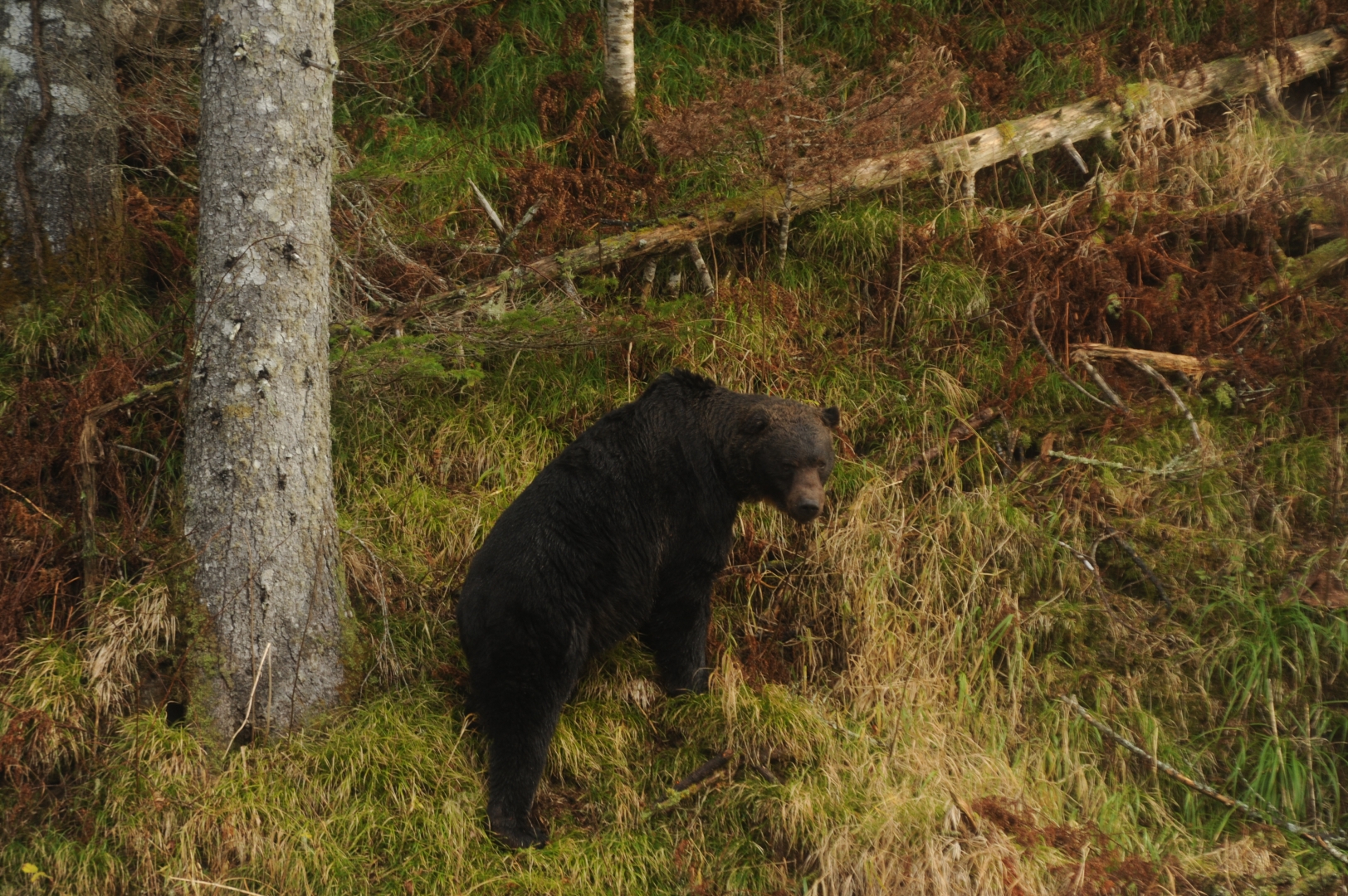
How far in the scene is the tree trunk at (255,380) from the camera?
4.24 meters

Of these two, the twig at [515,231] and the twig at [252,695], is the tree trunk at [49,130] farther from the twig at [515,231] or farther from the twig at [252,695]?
the twig at [252,695]

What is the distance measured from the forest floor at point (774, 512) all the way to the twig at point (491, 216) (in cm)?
15

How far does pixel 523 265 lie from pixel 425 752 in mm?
2871

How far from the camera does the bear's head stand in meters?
4.54

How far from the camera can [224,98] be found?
14.0ft

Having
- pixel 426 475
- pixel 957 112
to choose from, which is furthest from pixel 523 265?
pixel 957 112

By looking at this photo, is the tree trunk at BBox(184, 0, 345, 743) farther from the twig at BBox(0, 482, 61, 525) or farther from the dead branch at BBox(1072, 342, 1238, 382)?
the dead branch at BBox(1072, 342, 1238, 382)

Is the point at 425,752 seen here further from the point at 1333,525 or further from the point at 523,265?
the point at 1333,525

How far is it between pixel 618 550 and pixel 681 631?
52 cm

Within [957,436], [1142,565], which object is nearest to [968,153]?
[957,436]

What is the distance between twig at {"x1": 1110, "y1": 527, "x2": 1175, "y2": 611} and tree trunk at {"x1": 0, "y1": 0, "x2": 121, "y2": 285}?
582cm

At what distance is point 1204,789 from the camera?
4594 mm

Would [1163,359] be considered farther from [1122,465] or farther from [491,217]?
[491,217]

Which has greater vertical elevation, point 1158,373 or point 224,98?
point 224,98
